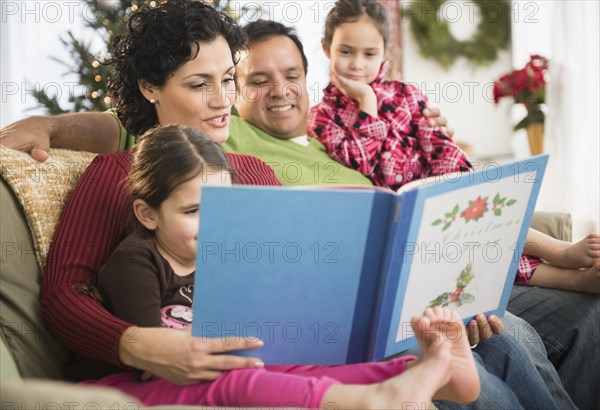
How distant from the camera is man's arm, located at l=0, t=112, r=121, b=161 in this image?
1.74 metres

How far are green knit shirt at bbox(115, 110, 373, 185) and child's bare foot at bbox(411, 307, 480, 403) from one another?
2.98 ft

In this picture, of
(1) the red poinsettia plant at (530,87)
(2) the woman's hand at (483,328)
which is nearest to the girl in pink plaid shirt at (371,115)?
(2) the woman's hand at (483,328)

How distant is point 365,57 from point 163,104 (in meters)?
0.88

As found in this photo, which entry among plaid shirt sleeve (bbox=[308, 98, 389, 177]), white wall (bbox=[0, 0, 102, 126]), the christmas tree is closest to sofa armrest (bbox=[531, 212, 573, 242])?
plaid shirt sleeve (bbox=[308, 98, 389, 177])

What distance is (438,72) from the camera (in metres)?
6.21

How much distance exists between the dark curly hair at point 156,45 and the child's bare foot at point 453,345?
92 centimetres

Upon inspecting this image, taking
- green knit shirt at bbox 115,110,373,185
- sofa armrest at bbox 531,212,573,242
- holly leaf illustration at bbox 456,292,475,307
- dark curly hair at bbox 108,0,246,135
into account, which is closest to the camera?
holly leaf illustration at bbox 456,292,475,307

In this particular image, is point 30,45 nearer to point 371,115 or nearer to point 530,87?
point 371,115

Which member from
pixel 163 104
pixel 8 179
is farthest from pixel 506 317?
pixel 8 179

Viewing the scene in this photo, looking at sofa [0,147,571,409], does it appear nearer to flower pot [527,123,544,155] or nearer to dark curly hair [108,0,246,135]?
dark curly hair [108,0,246,135]

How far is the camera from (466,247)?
147 centimetres

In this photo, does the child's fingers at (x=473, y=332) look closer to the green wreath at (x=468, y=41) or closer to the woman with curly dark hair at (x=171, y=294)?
the woman with curly dark hair at (x=171, y=294)

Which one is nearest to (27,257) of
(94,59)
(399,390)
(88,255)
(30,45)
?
(88,255)

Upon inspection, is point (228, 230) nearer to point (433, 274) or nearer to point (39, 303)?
point (433, 274)
